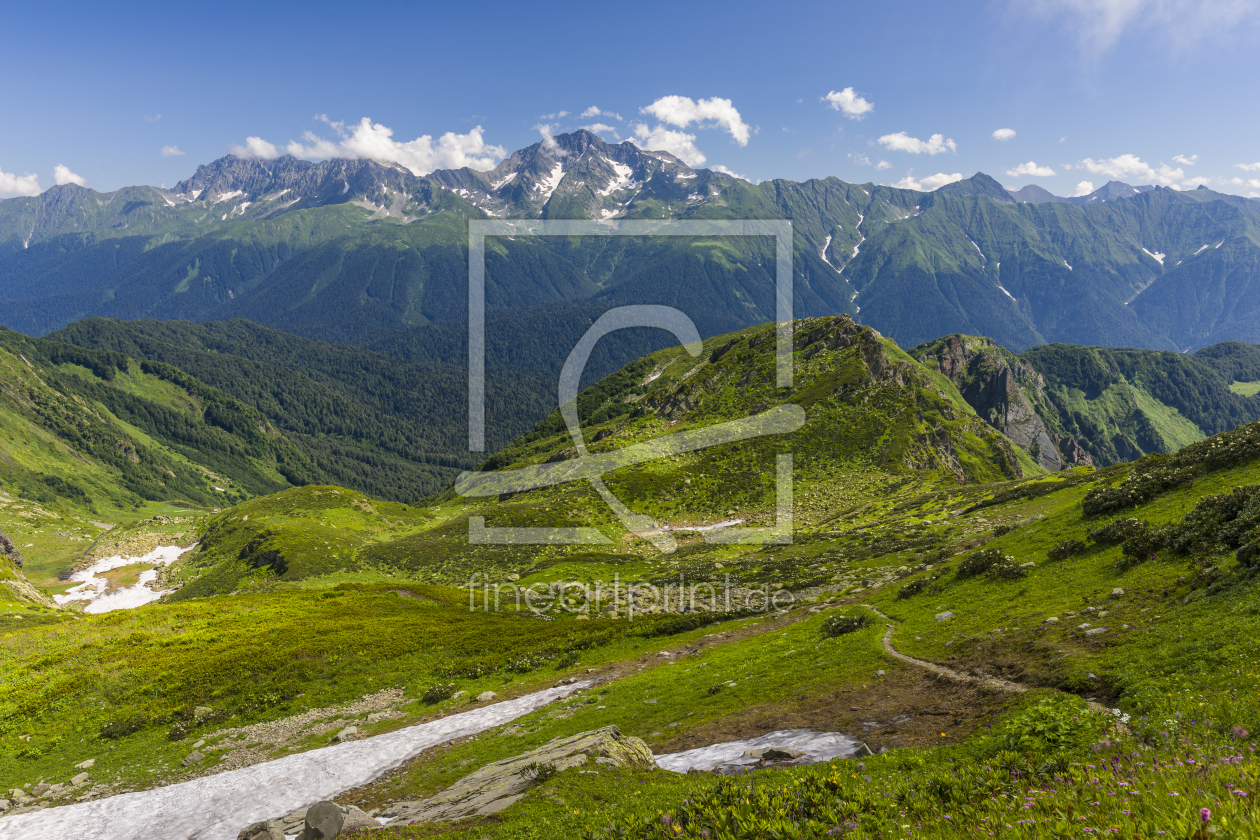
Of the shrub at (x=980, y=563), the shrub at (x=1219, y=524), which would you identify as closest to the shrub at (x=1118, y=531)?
the shrub at (x=1219, y=524)

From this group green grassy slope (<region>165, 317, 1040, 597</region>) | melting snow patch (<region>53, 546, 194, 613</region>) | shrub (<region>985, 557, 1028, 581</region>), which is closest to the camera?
shrub (<region>985, 557, 1028, 581</region>)

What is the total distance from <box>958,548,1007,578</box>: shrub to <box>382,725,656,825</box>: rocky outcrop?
23.3m

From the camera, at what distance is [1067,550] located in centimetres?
3144

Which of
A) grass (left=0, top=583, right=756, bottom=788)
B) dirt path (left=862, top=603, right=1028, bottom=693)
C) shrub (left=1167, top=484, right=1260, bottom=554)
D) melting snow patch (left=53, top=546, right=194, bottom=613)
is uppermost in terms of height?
shrub (left=1167, top=484, right=1260, bottom=554)

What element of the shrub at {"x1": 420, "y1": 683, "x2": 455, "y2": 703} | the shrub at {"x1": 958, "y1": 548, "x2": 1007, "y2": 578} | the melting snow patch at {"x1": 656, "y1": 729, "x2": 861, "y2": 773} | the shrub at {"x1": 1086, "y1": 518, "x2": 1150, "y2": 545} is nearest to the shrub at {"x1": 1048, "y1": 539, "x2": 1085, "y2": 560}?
the shrub at {"x1": 1086, "y1": 518, "x2": 1150, "y2": 545}

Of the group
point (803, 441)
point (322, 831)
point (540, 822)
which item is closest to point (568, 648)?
point (322, 831)

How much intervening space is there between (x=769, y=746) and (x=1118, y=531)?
76.3 ft

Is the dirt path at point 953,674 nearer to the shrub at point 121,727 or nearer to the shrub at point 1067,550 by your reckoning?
the shrub at point 1067,550

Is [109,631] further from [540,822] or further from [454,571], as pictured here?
[540,822]

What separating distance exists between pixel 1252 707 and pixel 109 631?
63.5 m

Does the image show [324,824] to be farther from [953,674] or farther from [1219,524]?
[1219,524]

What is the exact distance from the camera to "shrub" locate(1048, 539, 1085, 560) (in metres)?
31.2

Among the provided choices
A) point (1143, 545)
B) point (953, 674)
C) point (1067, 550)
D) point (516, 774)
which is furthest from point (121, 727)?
point (1143, 545)

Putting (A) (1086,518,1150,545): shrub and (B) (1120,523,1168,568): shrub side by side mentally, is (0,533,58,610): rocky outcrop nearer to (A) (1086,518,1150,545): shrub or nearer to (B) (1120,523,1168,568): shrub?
(B) (1120,523,1168,568): shrub
